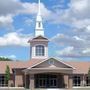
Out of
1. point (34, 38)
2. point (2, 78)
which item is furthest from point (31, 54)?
point (2, 78)

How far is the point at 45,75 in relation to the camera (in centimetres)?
6525

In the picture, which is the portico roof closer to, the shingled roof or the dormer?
the shingled roof

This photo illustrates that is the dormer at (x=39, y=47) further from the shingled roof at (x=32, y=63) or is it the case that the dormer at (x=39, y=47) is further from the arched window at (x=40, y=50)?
the shingled roof at (x=32, y=63)

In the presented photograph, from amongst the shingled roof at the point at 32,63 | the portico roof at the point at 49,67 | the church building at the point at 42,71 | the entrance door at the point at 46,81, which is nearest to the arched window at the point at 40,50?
the church building at the point at 42,71

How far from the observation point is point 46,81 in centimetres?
6531

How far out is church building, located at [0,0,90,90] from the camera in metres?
61.8

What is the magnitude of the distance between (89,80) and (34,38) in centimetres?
1240

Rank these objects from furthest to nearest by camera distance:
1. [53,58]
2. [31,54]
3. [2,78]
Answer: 1. [31,54]
2. [2,78]
3. [53,58]

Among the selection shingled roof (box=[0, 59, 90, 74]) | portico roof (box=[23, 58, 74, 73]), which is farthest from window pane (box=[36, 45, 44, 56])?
portico roof (box=[23, 58, 74, 73])

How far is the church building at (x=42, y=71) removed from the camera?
61781 millimetres

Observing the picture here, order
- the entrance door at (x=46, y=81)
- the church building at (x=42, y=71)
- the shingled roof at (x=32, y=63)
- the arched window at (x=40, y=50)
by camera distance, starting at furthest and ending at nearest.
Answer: the arched window at (x=40, y=50), the shingled roof at (x=32, y=63), the entrance door at (x=46, y=81), the church building at (x=42, y=71)

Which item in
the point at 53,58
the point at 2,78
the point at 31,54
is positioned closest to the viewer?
the point at 53,58

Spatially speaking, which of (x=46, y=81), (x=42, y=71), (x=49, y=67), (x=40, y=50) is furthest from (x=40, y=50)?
(x=42, y=71)

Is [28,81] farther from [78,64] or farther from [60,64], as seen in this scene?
[78,64]
